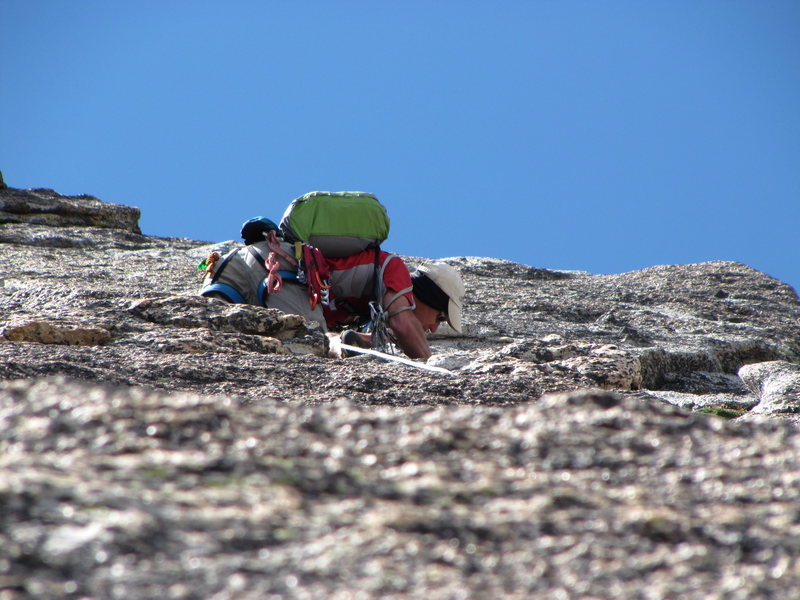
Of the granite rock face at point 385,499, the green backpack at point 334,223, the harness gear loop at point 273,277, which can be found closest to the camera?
the granite rock face at point 385,499

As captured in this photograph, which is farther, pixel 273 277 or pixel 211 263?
pixel 211 263

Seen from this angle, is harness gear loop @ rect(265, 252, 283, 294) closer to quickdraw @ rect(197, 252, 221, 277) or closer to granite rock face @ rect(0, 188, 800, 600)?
quickdraw @ rect(197, 252, 221, 277)

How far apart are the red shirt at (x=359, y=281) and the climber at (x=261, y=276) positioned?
82 cm

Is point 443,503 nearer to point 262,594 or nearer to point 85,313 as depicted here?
point 262,594

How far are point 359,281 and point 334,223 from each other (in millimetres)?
742

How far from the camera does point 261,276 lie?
385 inches

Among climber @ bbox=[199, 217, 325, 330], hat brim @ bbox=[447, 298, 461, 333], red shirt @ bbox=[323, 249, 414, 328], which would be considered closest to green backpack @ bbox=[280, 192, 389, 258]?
red shirt @ bbox=[323, 249, 414, 328]

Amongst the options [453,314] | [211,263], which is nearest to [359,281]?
[453,314]

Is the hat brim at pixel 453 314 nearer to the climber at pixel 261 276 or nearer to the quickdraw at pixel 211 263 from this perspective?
the climber at pixel 261 276

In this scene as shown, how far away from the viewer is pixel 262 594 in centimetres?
142

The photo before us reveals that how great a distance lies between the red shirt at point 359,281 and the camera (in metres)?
10.5

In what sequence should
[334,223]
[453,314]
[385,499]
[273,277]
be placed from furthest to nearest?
[453,314]
[334,223]
[273,277]
[385,499]

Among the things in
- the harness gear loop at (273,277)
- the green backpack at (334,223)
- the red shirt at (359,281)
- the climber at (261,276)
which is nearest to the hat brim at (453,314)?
the red shirt at (359,281)

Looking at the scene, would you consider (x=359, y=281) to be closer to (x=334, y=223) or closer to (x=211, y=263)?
(x=334, y=223)
